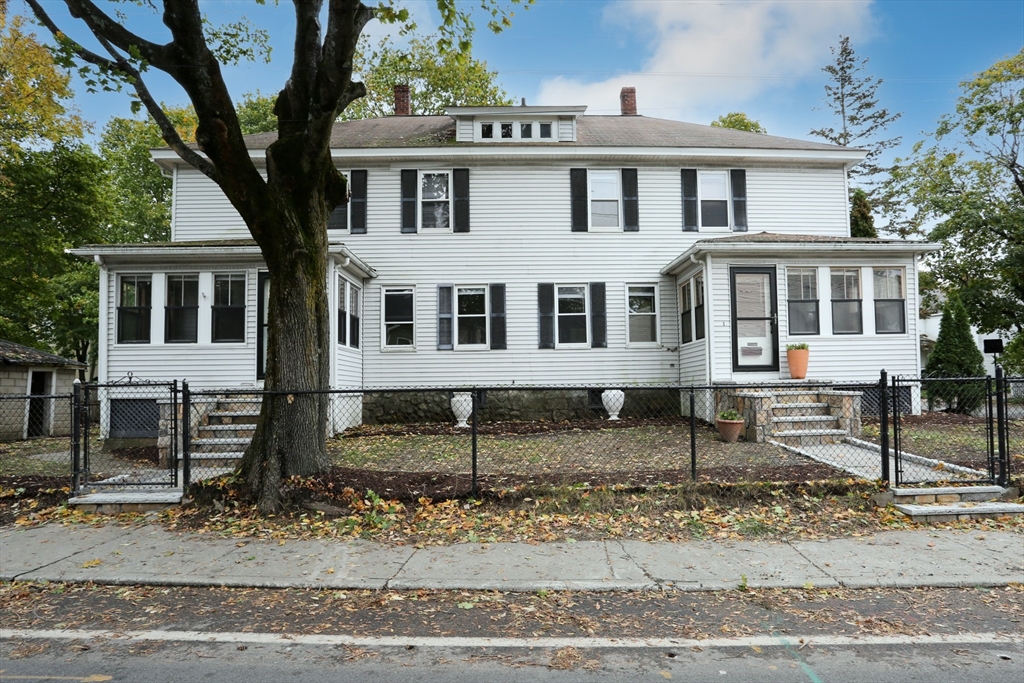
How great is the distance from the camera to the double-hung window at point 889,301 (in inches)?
536

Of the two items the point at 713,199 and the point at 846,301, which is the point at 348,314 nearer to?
the point at 713,199

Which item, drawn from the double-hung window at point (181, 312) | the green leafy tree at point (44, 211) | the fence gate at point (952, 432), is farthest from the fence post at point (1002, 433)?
the green leafy tree at point (44, 211)

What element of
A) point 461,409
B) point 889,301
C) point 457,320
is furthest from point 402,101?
point 889,301

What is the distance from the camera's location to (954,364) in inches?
606

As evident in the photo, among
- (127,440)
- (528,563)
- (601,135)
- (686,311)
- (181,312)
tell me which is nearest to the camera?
(528,563)

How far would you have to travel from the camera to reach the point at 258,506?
22.8 feet

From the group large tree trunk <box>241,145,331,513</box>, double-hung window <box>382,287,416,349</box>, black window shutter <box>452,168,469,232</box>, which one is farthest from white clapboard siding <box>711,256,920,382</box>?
large tree trunk <box>241,145,331,513</box>

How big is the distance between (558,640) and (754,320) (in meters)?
10.7

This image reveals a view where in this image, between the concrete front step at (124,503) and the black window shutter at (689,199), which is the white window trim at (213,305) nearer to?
the concrete front step at (124,503)

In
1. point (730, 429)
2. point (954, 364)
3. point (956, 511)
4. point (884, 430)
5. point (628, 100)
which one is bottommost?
point (956, 511)

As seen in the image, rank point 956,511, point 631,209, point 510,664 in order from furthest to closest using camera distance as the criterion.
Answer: point 631,209, point 956,511, point 510,664

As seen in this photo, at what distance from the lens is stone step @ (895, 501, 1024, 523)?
21.7 feet

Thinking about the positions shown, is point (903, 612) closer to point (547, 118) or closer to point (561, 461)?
point (561, 461)

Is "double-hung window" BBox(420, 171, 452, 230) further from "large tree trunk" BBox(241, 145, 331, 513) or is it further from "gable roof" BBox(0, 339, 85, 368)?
"gable roof" BBox(0, 339, 85, 368)
